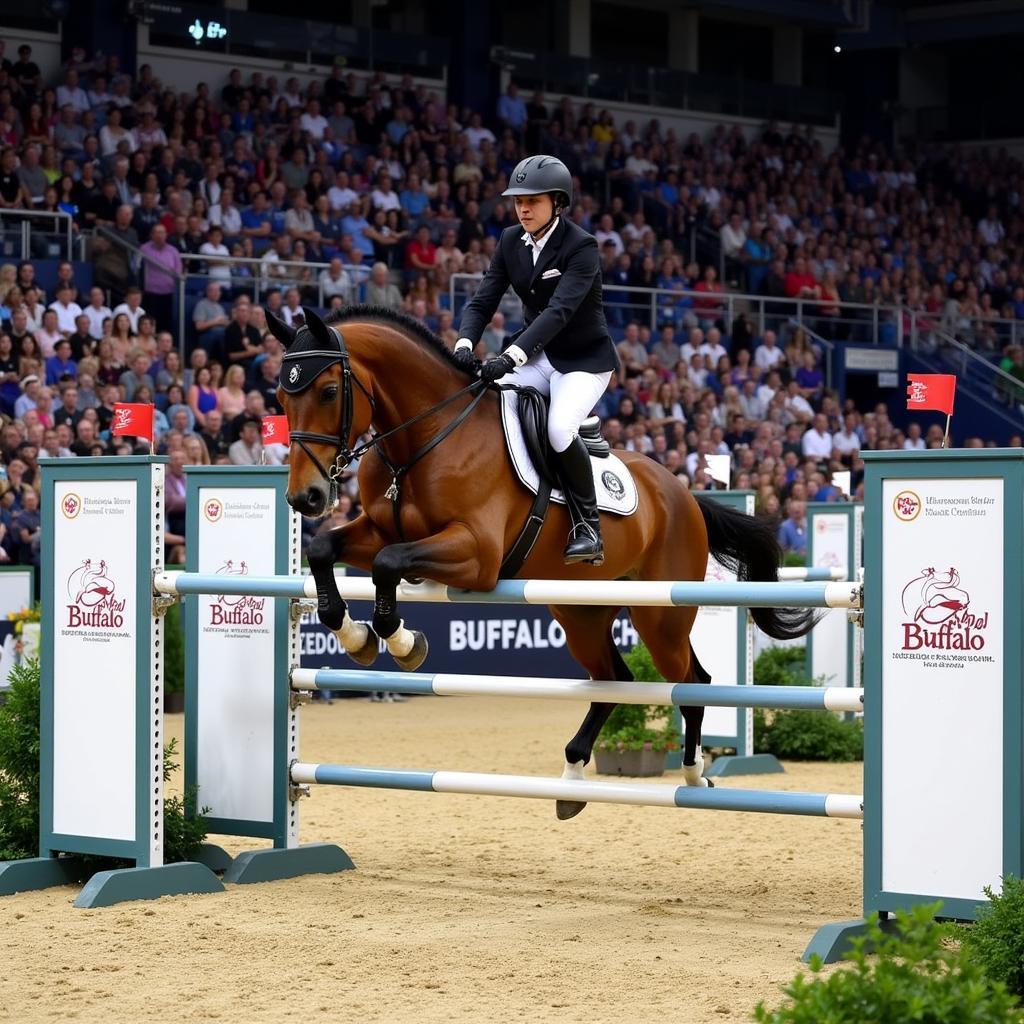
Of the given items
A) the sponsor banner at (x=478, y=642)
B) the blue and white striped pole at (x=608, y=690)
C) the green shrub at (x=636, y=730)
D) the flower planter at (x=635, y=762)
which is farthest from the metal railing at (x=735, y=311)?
the blue and white striped pole at (x=608, y=690)

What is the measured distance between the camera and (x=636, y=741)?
31.8 feet

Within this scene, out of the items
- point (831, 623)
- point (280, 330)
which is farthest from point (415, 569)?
point (831, 623)

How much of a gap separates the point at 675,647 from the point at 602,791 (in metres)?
1.43

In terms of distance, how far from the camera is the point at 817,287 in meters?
22.4

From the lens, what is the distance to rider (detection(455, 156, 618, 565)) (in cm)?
616

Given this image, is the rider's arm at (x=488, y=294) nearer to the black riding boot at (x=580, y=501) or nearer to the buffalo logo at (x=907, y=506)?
the black riding boot at (x=580, y=501)

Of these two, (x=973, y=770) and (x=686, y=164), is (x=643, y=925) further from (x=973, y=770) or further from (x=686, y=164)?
(x=686, y=164)

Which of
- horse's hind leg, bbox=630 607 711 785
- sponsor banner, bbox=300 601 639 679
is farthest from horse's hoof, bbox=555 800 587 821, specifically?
sponsor banner, bbox=300 601 639 679

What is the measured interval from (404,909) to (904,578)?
86.5 inches

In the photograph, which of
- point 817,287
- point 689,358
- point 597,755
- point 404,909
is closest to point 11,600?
point 597,755

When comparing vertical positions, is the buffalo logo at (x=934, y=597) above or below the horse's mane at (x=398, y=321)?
below

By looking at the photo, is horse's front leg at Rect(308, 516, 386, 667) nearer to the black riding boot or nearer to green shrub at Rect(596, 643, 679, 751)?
the black riding boot

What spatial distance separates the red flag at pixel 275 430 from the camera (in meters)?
6.18

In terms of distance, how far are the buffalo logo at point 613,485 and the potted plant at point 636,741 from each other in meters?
3.19
